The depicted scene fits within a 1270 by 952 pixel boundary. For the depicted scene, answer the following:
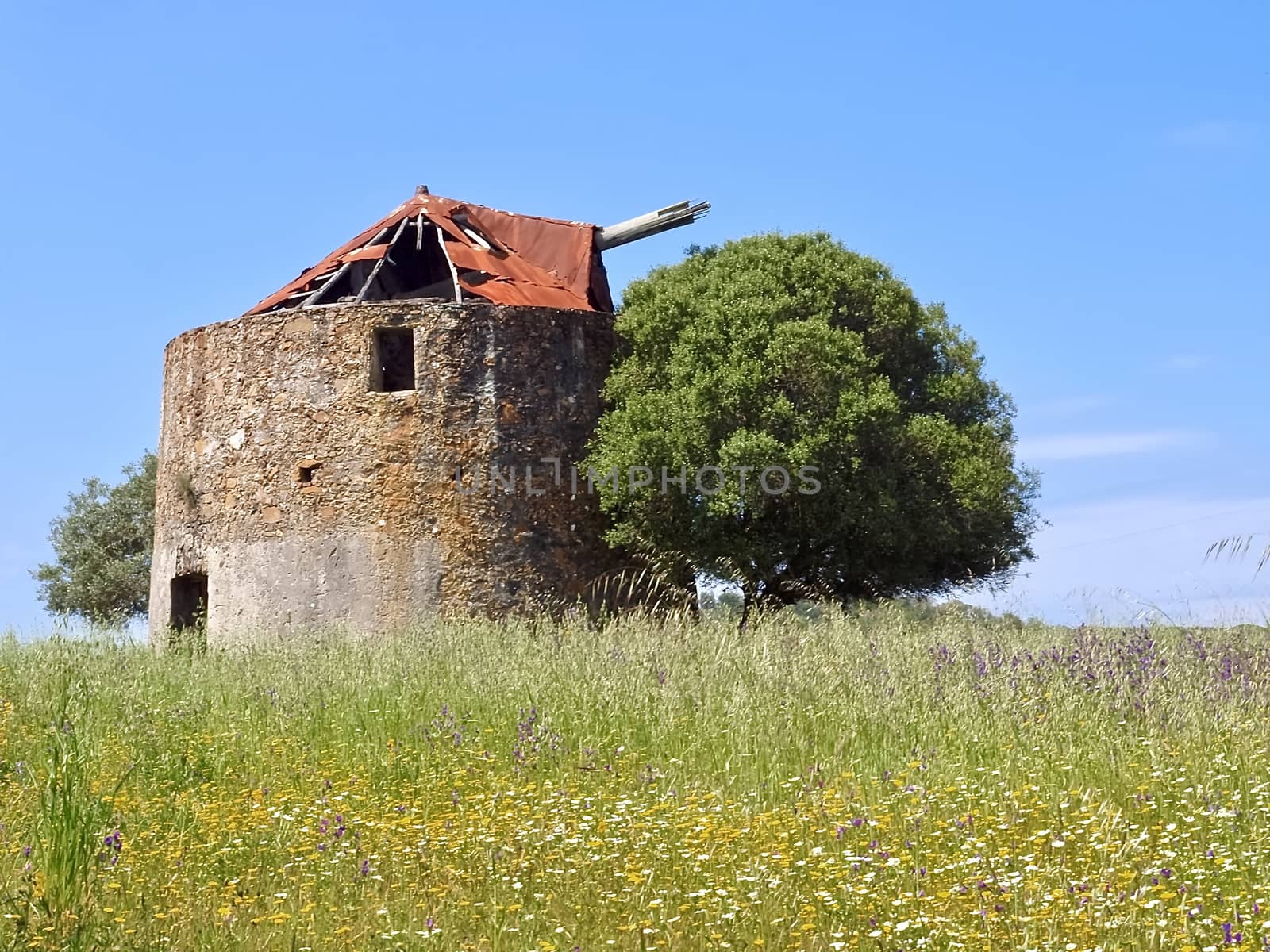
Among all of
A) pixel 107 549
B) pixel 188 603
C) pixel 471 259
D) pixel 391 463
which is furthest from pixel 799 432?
pixel 107 549

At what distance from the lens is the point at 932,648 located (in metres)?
9.86

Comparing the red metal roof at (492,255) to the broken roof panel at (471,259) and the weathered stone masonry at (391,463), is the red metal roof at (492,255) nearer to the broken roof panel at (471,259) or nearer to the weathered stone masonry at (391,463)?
the broken roof panel at (471,259)

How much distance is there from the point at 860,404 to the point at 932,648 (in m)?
6.12

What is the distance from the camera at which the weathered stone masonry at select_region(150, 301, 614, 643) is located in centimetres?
1582

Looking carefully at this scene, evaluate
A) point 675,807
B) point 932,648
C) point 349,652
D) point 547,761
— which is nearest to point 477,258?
point 349,652

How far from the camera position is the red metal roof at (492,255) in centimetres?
1770

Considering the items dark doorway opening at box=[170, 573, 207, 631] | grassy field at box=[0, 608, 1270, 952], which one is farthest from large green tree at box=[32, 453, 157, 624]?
grassy field at box=[0, 608, 1270, 952]

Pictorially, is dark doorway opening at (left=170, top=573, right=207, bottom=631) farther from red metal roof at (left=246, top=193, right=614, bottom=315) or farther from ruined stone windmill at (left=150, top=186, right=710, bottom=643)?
red metal roof at (left=246, top=193, right=614, bottom=315)

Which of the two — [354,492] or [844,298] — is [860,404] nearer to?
[844,298]

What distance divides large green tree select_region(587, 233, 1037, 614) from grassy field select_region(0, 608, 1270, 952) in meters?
5.46

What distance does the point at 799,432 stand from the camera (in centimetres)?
1566

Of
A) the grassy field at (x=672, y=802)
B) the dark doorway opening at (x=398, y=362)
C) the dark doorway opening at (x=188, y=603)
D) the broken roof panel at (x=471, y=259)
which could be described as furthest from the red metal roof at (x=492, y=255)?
the grassy field at (x=672, y=802)

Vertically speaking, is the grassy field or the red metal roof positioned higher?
the red metal roof

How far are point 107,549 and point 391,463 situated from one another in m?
17.6
